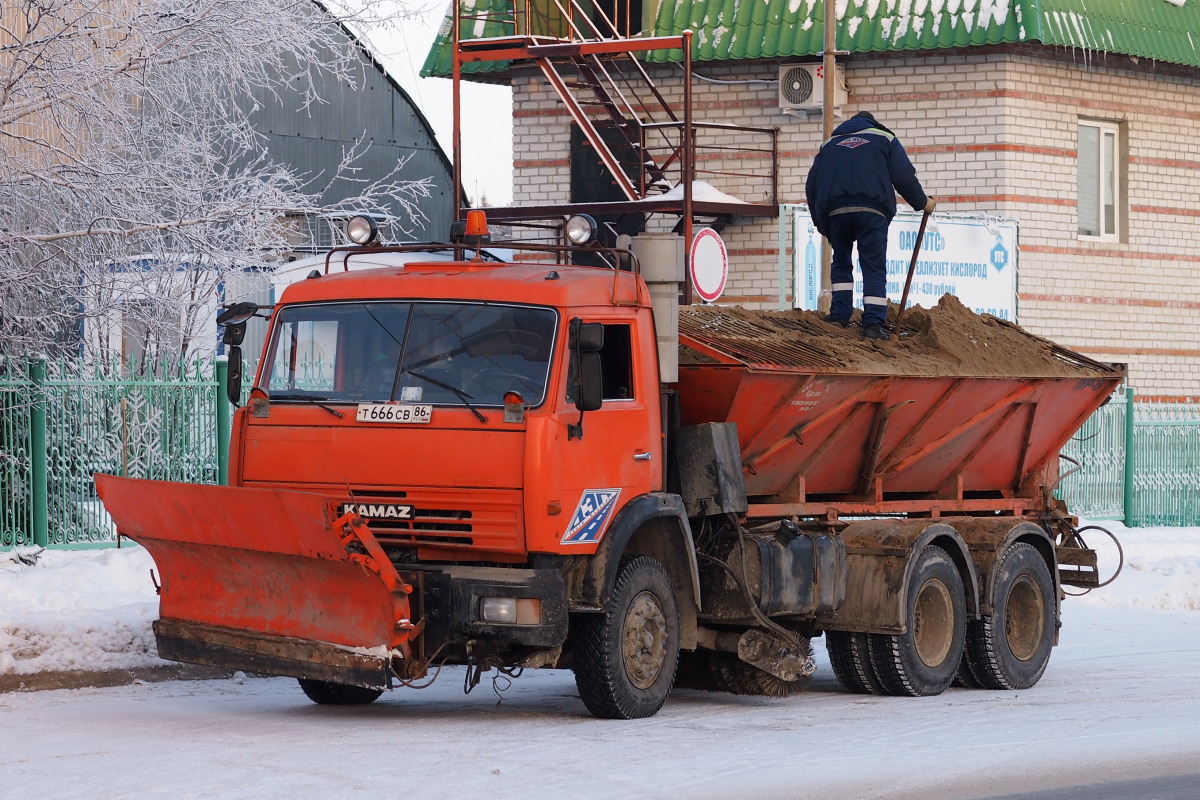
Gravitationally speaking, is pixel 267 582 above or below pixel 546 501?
below

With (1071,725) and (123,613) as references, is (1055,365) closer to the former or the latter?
(1071,725)

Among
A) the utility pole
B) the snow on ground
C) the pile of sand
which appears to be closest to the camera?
the snow on ground

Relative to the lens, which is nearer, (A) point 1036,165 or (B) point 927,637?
(B) point 927,637

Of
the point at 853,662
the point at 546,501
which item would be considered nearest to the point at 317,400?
the point at 546,501

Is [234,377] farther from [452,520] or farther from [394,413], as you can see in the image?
[452,520]

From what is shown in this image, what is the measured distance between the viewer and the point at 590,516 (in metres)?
9.16

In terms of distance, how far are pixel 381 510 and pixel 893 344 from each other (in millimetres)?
4580

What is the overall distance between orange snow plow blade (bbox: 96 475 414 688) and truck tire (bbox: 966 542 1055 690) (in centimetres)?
519

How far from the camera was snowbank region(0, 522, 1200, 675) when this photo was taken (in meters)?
11.0

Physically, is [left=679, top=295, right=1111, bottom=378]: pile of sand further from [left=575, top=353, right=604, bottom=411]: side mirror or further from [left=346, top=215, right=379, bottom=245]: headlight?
[left=346, top=215, right=379, bottom=245]: headlight

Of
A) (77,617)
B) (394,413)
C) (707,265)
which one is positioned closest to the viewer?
(394,413)

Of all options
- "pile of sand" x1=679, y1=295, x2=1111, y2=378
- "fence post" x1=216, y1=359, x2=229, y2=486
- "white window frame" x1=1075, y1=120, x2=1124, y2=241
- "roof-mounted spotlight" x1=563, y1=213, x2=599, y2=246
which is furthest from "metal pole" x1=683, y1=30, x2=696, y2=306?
"roof-mounted spotlight" x1=563, y1=213, x2=599, y2=246

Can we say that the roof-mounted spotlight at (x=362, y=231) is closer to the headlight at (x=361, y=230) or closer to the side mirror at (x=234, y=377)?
the headlight at (x=361, y=230)

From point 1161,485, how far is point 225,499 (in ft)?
57.2
